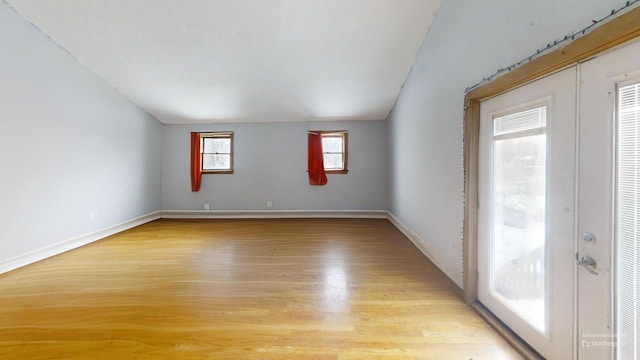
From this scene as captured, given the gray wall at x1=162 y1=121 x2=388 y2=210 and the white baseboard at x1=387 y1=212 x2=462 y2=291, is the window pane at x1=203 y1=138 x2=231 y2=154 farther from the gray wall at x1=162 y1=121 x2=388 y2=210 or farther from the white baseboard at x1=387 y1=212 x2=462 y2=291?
the white baseboard at x1=387 y1=212 x2=462 y2=291

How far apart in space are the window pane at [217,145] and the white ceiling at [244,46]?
1073 millimetres

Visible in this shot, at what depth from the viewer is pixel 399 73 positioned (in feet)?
11.1

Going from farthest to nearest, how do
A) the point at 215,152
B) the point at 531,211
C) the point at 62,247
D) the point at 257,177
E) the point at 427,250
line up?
the point at 215,152
the point at 257,177
the point at 62,247
the point at 427,250
the point at 531,211

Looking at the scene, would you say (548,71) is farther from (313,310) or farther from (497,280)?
(313,310)

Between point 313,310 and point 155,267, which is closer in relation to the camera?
point 313,310

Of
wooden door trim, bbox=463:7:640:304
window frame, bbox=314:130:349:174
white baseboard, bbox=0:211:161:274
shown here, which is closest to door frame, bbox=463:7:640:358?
wooden door trim, bbox=463:7:640:304

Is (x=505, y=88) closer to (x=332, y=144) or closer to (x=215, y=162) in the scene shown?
(x=332, y=144)

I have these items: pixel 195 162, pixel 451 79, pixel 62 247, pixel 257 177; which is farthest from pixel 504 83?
pixel 195 162

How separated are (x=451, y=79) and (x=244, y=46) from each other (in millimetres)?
2508

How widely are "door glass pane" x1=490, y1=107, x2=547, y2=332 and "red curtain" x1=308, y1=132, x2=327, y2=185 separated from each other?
361cm

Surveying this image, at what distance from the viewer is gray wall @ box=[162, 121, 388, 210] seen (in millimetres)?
5105

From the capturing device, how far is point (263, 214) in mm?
5152

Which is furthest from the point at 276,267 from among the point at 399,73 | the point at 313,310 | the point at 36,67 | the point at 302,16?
the point at 36,67

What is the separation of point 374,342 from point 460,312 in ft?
2.52
